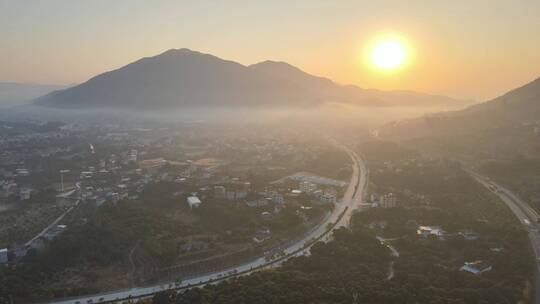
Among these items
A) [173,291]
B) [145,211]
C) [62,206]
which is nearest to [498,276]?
[173,291]

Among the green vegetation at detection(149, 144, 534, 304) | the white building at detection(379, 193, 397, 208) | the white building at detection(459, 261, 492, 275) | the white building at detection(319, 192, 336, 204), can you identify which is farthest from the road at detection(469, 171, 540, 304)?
the white building at detection(319, 192, 336, 204)

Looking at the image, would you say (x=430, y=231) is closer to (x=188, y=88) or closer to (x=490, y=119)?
(x=490, y=119)

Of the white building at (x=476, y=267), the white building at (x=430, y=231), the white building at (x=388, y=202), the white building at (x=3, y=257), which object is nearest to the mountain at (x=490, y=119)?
the white building at (x=388, y=202)

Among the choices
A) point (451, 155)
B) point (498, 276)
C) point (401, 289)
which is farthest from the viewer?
point (451, 155)

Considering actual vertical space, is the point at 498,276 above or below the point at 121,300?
above

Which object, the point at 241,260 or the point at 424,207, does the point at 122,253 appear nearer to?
the point at 241,260

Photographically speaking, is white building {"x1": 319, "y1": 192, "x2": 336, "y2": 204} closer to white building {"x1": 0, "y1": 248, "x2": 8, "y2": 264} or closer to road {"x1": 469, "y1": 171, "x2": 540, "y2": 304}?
road {"x1": 469, "y1": 171, "x2": 540, "y2": 304}

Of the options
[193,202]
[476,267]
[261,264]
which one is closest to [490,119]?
Answer: [476,267]
